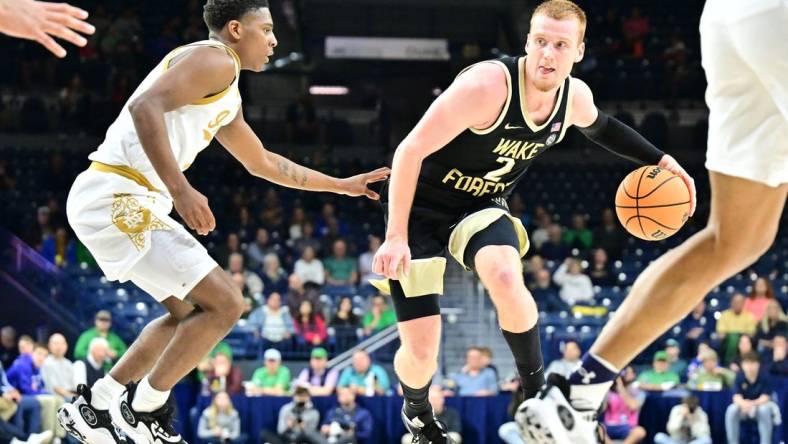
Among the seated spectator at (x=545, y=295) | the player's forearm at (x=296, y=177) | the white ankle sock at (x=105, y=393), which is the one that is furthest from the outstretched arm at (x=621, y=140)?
the seated spectator at (x=545, y=295)

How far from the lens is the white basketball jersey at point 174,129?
4898mm

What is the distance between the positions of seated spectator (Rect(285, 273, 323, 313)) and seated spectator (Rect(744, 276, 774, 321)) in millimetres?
5361

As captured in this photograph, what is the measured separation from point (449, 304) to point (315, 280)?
88.1 inches

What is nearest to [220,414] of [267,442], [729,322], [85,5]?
[267,442]

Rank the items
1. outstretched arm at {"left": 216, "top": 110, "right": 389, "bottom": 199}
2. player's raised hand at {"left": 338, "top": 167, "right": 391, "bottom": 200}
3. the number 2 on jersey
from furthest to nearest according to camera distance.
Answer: player's raised hand at {"left": 338, "top": 167, "right": 391, "bottom": 200}, outstretched arm at {"left": 216, "top": 110, "right": 389, "bottom": 199}, the number 2 on jersey

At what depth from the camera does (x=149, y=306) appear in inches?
544


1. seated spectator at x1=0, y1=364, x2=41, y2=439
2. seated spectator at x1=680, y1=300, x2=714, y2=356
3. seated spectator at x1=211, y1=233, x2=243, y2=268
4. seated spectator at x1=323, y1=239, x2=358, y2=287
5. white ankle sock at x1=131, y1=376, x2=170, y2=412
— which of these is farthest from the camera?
seated spectator at x1=323, y1=239, x2=358, y2=287

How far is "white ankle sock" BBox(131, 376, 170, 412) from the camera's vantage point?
471cm

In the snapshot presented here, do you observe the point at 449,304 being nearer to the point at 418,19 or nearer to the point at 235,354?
the point at 235,354

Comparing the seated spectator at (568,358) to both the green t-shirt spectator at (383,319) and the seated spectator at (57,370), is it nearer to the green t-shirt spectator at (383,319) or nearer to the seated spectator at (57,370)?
the green t-shirt spectator at (383,319)

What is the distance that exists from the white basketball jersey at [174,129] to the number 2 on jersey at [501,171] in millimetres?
1292

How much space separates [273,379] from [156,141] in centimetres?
771

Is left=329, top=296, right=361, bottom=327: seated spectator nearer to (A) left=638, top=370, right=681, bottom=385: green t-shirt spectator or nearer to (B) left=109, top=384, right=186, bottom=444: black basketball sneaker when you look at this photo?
(A) left=638, top=370, right=681, bottom=385: green t-shirt spectator

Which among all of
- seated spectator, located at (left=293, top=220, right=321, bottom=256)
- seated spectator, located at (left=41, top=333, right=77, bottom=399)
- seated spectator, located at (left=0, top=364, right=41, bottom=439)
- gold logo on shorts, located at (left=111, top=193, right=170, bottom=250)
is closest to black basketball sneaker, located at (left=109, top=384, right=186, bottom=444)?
gold logo on shorts, located at (left=111, top=193, right=170, bottom=250)
